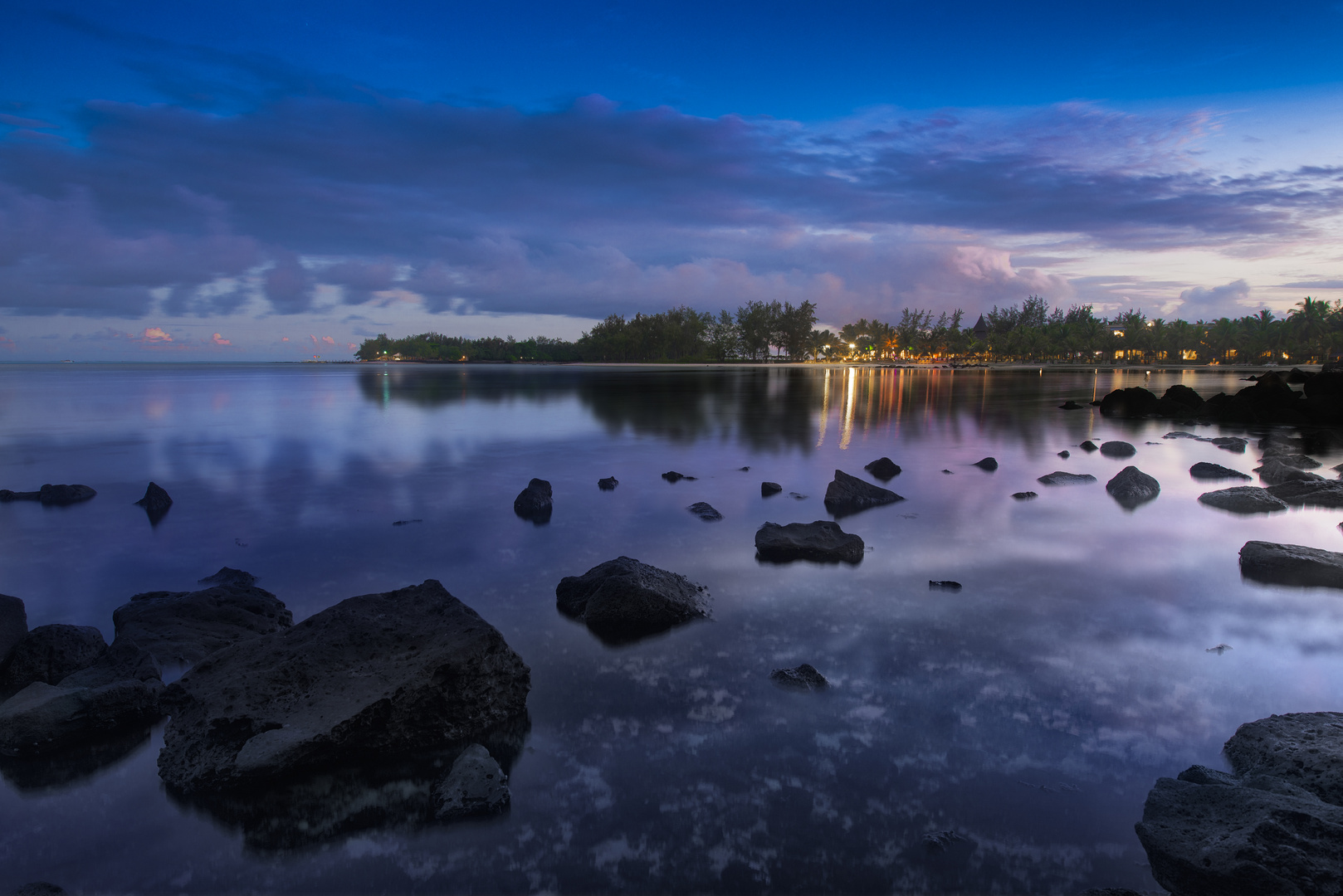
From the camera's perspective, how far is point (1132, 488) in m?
12.2

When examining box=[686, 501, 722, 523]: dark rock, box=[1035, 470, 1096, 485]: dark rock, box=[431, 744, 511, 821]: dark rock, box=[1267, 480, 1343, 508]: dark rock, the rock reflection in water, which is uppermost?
box=[1267, 480, 1343, 508]: dark rock

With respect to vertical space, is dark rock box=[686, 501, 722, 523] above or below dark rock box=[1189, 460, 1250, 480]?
below

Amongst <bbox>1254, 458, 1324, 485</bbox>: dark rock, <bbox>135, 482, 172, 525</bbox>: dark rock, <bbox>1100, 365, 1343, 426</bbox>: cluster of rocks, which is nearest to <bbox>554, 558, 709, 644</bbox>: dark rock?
<bbox>135, 482, 172, 525</bbox>: dark rock

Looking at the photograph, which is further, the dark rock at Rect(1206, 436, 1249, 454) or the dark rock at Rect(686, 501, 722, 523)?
the dark rock at Rect(1206, 436, 1249, 454)

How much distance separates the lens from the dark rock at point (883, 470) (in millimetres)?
14219

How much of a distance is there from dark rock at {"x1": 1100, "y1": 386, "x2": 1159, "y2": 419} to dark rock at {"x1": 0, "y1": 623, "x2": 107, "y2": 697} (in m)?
36.5

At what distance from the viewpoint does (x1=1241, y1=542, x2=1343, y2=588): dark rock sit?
7.39m

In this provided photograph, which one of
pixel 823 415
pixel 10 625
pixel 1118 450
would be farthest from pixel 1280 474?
pixel 10 625

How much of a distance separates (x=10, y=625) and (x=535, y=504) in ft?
21.1

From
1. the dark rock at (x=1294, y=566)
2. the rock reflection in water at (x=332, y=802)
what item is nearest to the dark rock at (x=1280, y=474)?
the dark rock at (x=1294, y=566)

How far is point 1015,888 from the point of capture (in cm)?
331

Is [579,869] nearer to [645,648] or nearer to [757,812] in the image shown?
[757,812]

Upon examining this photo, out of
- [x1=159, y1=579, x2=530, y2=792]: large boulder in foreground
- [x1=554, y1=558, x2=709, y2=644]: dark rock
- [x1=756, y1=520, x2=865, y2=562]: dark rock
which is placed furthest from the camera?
[x1=756, y1=520, x2=865, y2=562]: dark rock

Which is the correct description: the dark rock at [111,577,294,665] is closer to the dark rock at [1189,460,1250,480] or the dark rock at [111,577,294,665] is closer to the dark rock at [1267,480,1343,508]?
the dark rock at [1267,480,1343,508]
